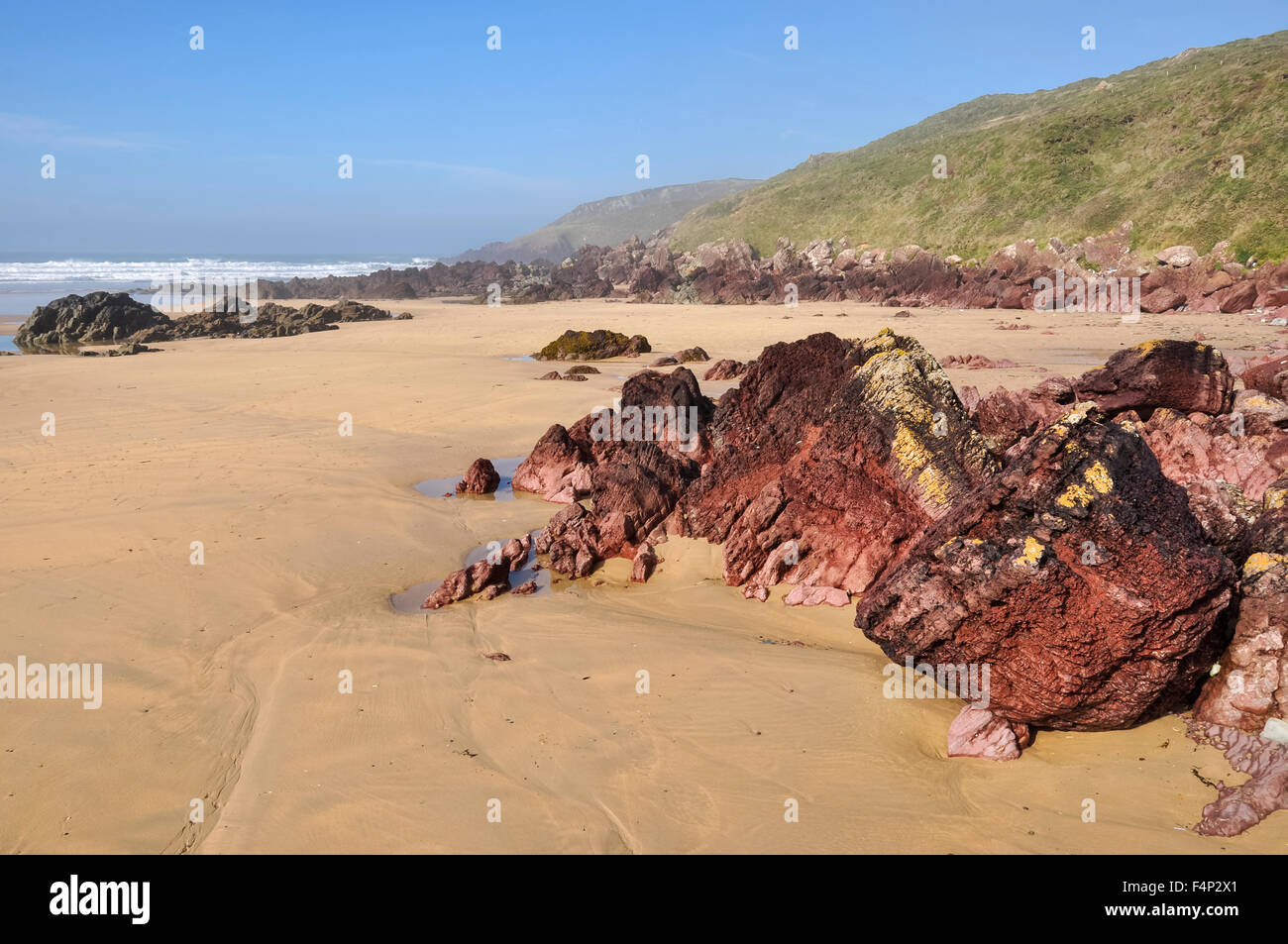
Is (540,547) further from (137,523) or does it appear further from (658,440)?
(137,523)

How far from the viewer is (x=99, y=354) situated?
79.6ft

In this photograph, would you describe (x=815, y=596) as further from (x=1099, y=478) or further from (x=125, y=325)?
(x=125, y=325)

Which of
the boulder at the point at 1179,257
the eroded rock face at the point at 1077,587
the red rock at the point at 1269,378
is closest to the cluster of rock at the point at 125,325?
the red rock at the point at 1269,378

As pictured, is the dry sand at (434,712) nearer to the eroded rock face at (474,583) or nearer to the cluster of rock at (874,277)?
the eroded rock face at (474,583)

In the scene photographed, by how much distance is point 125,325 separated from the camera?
30.6m

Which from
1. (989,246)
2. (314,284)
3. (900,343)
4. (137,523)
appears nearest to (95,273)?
(314,284)

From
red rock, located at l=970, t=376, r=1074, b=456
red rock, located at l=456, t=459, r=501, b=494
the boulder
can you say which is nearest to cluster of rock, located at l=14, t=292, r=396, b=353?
red rock, located at l=456, t=459, r=501, b=494

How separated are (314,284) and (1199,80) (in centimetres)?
5219

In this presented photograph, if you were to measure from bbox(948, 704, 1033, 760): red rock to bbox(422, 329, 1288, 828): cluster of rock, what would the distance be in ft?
0.04

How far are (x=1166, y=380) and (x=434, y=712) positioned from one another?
8.58 meters

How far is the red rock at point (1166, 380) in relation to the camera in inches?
361

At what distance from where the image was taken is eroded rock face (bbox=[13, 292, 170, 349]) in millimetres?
29312

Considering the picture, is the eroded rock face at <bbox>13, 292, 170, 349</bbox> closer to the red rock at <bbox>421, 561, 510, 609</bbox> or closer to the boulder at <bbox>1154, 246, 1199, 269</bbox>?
the red rock at <bbox>421, 561, 510, 609</bbox>
